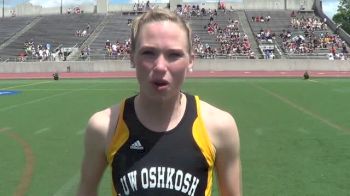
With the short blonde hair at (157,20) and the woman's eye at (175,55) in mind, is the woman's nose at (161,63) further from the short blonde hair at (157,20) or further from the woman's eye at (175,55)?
the short blonde hair at (157,20)

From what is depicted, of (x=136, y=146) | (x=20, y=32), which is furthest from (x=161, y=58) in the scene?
(x=20, y=32)

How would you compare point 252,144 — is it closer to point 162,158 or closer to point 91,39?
point 162,158

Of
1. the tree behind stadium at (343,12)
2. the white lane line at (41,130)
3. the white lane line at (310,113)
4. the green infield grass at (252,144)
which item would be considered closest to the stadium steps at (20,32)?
the green infield grass at (252,144)

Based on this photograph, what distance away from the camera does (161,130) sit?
1.97 meters

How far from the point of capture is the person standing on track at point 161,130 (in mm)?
1852

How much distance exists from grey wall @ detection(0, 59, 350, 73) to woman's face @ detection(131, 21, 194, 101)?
32550mm

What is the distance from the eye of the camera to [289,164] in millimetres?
6988

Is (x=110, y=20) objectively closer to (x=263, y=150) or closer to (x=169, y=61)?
(x=263, y=150)

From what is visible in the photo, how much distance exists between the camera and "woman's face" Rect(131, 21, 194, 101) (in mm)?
1823

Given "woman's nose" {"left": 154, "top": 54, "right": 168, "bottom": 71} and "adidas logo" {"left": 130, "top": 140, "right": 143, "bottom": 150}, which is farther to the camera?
"adidas logo" {"left": 130, "top": 140, "right": 143, "bottom": 150}

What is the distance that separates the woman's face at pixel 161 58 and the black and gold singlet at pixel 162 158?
0.58 feet

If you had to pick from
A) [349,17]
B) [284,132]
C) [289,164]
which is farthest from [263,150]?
[349,17]

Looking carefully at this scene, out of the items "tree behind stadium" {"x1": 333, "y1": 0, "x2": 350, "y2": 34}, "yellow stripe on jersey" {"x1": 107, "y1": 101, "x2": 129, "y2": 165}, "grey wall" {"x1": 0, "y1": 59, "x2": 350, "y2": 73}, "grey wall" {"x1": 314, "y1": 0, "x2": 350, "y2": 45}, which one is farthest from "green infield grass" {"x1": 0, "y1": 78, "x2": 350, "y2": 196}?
"tree behind stadium" {"x1": 333, "y1": 0, "x2": 350, "y2": 34}

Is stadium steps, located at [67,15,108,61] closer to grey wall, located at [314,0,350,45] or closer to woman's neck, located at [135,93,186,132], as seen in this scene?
grey wall, located at [314,0,350,45]
